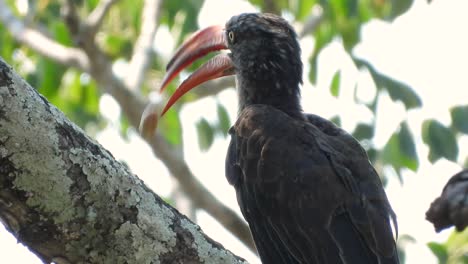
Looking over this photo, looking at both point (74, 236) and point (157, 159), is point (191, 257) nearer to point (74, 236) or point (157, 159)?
point (74, 236)

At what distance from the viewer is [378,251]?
4.43 m

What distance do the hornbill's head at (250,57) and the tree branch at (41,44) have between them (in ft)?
5.88

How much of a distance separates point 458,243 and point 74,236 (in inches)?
149

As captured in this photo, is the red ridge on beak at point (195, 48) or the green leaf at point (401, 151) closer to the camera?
the red ridge on beak at point (195, 48)

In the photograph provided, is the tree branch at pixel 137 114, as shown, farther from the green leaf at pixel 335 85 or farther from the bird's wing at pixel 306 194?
the bird's wing at pixel 306 194

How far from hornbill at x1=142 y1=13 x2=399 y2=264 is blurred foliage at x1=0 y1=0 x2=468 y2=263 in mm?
890

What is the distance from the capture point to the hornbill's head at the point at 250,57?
5844 mm

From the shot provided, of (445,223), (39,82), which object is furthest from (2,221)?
(39,82)

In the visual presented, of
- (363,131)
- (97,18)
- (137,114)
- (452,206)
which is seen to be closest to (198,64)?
(137,114)

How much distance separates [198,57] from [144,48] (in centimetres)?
176

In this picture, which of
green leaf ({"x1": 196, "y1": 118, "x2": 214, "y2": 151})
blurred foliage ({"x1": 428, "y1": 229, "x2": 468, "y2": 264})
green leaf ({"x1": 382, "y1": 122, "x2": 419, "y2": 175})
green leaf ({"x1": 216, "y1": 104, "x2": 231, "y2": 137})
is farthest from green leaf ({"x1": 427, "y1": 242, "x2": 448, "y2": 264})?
green leaf ({"x1": 196, "y1": 118, "x2": 214, "y2": 151})

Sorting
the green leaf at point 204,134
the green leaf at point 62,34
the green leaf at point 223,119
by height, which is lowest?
the green leaf at point 204,134

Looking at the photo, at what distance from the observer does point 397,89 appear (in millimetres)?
6449

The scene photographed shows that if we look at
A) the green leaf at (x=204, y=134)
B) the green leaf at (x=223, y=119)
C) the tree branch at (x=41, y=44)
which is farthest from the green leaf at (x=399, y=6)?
the tree branch at (x=41, y=44)
